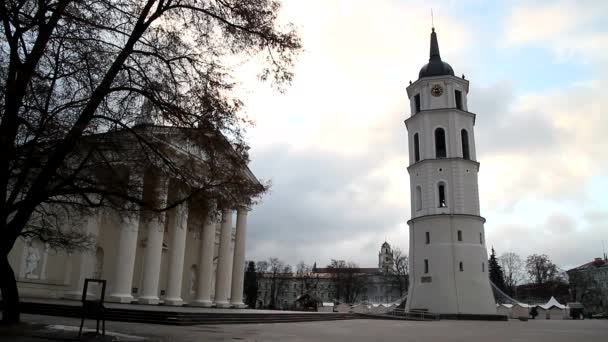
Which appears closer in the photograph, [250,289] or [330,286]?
[250,289]

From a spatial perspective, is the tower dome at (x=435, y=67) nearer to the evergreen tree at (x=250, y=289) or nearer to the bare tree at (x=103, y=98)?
the bare tree at (x=103, y=98)

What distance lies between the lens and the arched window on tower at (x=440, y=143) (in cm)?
4988

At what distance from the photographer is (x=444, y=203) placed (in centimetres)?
4778

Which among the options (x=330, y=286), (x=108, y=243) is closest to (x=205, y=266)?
(x=108, y=243)

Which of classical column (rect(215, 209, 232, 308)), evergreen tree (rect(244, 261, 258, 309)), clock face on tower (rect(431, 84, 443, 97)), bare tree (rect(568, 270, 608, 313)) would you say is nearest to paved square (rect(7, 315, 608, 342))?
classical column (rect(215, 209, 232, 308))

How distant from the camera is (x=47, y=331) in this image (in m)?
12.3

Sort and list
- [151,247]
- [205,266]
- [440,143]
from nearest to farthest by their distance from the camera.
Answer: [151,247] → [205,266] → [440,143]

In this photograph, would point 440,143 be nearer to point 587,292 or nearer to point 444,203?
point 444,203

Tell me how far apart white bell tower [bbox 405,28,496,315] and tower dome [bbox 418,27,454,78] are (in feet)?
0.35

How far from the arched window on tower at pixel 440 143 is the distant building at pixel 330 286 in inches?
1959

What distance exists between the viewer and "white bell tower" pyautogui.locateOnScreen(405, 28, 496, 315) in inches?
1759

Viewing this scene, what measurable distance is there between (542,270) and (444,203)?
48649mm

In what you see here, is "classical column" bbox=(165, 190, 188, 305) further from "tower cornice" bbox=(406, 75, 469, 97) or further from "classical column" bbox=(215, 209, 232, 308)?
"tower cornice" bbox=(406, 75, 469, 97)

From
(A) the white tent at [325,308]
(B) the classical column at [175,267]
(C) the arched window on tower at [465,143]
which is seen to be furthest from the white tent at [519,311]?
(B) the classical column at [175,267]
